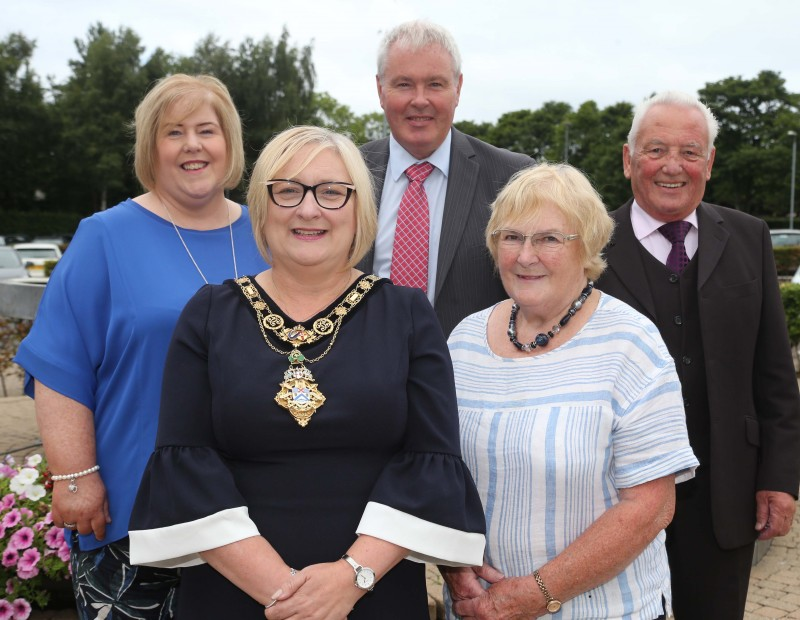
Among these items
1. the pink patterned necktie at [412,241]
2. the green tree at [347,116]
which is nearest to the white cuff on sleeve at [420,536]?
the pink patterned necktie at [412,241]

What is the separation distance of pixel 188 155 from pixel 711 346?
218 cm

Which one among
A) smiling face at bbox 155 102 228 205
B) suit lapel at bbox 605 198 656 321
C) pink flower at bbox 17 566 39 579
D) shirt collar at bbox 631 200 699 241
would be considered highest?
smiling face at bbox 155 102 228 205

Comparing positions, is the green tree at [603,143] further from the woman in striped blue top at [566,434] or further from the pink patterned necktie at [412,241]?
the woman in striped blue top at [566,434]

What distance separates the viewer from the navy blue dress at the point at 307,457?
6.76ft

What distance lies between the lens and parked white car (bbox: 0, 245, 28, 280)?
18.0m

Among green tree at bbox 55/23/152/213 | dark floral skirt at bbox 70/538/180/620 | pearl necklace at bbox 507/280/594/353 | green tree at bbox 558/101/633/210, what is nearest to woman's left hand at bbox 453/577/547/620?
pearl necklace at bbox 507/280/594/353

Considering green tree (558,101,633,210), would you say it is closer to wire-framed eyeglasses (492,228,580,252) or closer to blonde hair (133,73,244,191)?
blonde hair (133,73,244,191)

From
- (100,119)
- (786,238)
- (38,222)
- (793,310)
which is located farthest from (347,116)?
(793,310)

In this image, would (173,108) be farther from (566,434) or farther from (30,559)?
(30,559)

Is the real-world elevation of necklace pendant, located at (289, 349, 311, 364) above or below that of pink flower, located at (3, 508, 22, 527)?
above

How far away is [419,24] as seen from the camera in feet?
11.9

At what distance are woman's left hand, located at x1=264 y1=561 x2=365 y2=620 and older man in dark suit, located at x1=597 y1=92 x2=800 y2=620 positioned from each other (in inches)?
69.1

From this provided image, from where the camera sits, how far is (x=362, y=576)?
80.2 inches

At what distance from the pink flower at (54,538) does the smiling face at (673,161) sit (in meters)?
3.39
